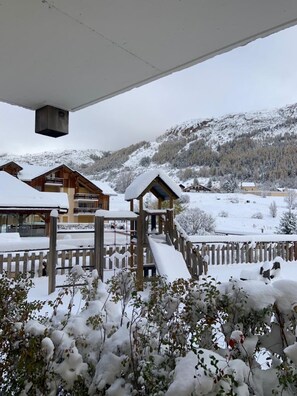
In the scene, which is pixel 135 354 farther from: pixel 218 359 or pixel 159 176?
pixel 159 176

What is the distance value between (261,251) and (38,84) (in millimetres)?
9478

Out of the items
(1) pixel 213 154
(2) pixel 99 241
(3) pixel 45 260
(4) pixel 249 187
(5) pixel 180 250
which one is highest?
(1) pixel 213 154

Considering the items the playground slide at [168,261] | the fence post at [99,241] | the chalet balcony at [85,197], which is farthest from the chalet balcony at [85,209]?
the fence post at [99,241]

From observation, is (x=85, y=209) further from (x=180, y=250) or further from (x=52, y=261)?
(x=52, y=261)

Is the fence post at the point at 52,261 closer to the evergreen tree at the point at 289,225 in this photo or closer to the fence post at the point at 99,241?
the fence post at the point at 99,241

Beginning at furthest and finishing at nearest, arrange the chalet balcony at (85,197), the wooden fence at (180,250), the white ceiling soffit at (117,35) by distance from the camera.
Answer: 1. the chalet balcony at (85,197)
2. the wooden fence at (180,250)
3. the white ceiling soffit at (117,35)

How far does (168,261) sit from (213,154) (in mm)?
72525

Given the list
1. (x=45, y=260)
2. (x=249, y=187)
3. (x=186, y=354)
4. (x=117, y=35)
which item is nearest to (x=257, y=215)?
(x=249, y=187)

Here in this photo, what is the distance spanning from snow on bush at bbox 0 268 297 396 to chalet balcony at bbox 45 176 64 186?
27.2 meters

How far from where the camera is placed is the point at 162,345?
1661mm

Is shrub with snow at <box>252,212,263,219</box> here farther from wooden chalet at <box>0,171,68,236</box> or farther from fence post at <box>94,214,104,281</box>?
fence post at <box>94,214,104,281</box>

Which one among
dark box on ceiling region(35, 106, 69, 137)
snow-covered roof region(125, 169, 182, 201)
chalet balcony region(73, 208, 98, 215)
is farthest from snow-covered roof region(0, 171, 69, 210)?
chalet balcony region(73, 208, 98, 215)

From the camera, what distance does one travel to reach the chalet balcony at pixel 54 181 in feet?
91.1

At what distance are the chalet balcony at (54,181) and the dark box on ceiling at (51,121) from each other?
26355mm
